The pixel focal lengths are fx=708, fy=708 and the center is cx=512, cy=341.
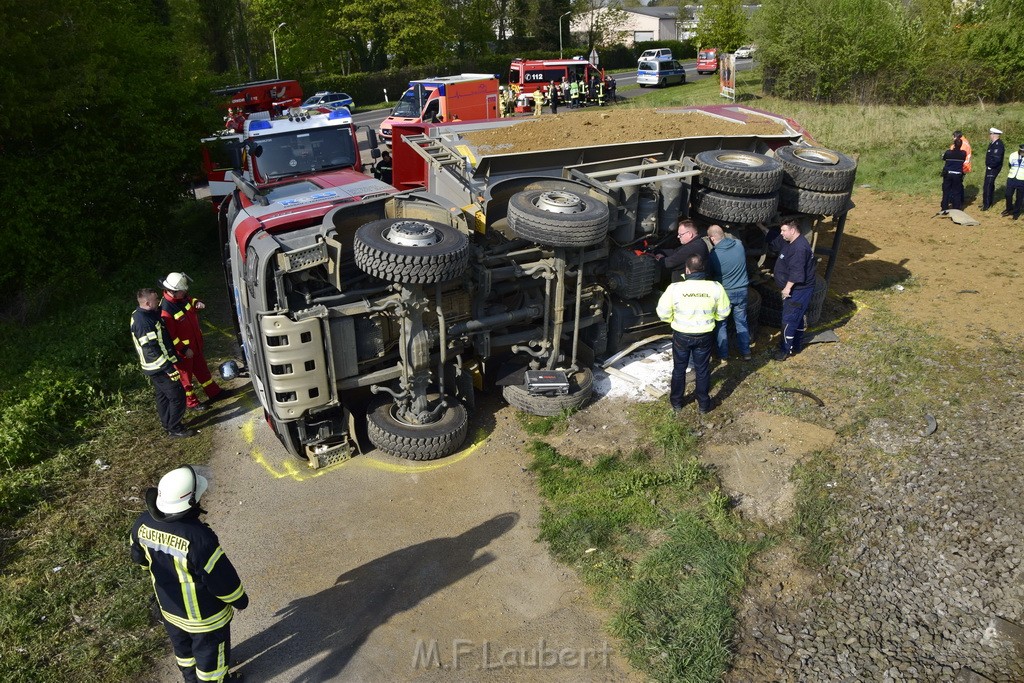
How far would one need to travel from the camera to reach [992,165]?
12.1 m

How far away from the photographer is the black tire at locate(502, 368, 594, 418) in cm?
666

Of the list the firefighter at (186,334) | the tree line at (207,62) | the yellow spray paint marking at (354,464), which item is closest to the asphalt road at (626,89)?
the tree line at (207,62)

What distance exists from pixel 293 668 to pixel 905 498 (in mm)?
4407

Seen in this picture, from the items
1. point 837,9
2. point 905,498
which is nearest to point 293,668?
point 905,498

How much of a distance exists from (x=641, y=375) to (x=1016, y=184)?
8816mm

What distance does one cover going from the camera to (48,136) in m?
9.75

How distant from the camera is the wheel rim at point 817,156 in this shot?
7.86m

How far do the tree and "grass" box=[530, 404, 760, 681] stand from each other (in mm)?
34567

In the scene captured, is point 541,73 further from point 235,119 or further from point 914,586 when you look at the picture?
point 914,586

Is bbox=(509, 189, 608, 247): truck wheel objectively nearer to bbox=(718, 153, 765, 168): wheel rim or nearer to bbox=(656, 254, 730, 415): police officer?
bbox=(656, 254, 730, 415): police officer

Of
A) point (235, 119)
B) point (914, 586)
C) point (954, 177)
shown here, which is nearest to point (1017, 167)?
point (954, 177)

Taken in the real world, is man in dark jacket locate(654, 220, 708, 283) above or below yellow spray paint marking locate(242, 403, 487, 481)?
above

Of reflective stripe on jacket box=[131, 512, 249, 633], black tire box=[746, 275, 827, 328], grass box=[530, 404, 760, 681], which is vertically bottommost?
grass box=[530, 404, 760, 681]

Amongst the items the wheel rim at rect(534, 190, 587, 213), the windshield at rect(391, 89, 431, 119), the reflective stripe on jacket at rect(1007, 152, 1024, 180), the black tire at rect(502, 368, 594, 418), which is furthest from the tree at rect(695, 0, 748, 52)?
the black tire at rect(502, 368, 594, 418)
